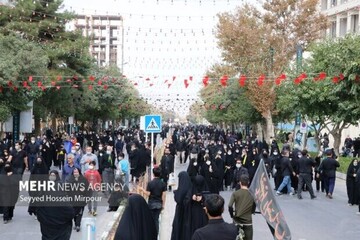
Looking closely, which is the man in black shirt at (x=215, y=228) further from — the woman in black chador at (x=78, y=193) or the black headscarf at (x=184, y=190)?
the woman in black chador at (x=78, y=193)

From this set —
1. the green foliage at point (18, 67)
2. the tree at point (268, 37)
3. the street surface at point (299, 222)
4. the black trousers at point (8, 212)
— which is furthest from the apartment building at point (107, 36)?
the black trousers at point (8, 212)

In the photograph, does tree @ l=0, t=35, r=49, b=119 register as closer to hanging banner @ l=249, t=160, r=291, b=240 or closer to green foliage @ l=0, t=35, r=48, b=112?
green foliage @ l=0, t=35, r=48, b=112

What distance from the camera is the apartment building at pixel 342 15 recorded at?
52.2 meters

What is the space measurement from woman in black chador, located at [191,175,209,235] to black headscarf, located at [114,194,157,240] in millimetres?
1610

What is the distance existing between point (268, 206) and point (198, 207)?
47.1 inches

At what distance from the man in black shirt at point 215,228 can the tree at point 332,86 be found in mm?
19071

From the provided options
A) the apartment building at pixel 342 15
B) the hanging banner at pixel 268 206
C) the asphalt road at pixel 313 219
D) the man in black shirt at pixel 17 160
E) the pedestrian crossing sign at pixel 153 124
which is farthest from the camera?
the apartment building at pixel 342 15

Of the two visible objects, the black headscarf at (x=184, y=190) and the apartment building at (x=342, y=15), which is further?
the apartment building at (x=342, y=15)

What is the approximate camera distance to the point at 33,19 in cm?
4150

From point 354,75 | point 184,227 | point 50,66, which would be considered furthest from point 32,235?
point 50,66

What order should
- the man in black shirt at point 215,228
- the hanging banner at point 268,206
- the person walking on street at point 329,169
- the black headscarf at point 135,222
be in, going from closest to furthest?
the man in black shirt at point 215,228 < the black headscarf at point 135,222 < the hanging banner at point 268,206 < the person walking on street at point 329,169

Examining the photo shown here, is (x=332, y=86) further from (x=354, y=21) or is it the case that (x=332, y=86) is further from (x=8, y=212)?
(x=354, y=21)

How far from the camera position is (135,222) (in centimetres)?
765

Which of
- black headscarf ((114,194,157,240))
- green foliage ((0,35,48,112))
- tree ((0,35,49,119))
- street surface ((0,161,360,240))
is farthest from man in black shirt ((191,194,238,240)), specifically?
green foliage ((0,35,48,112))
